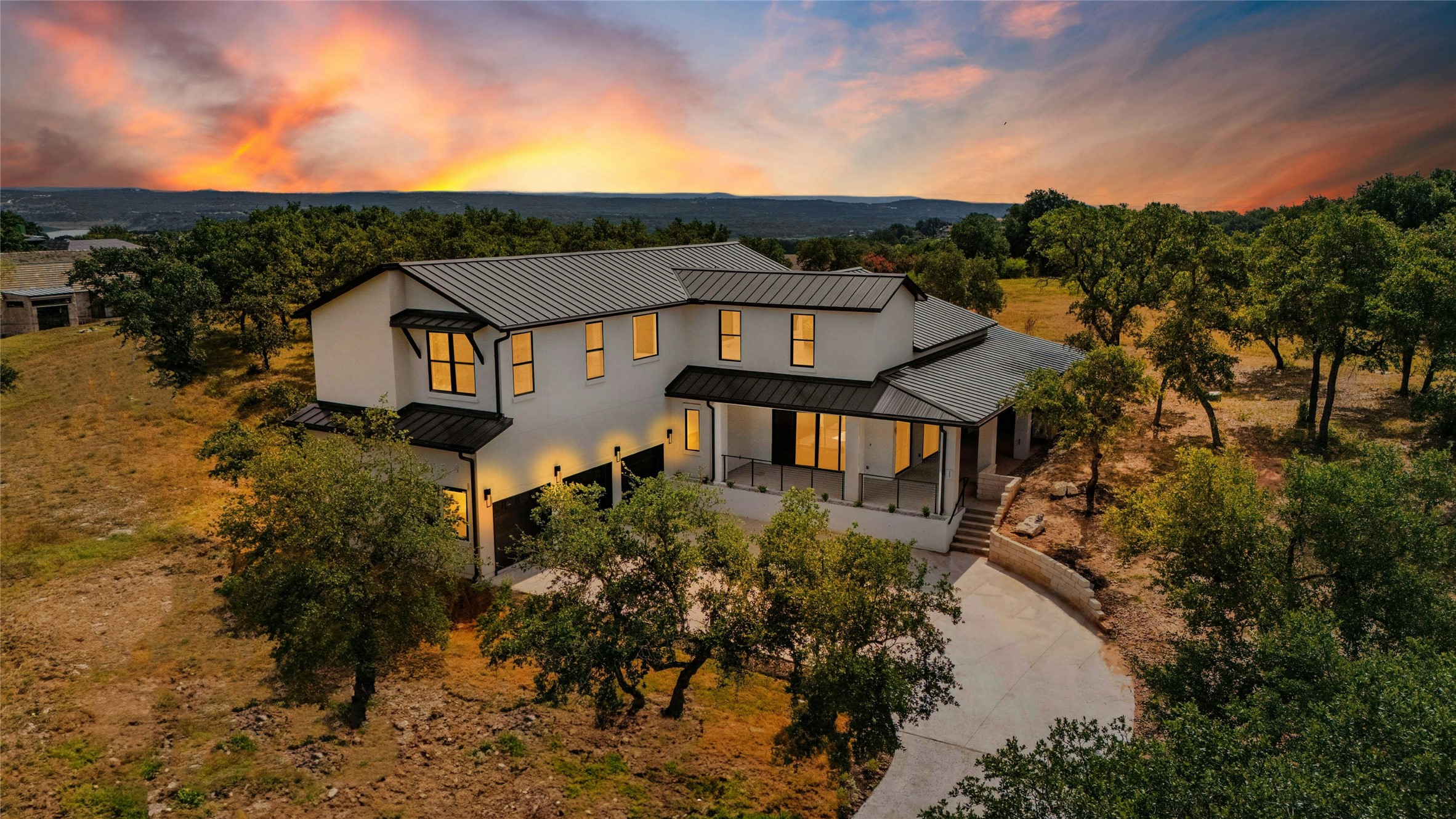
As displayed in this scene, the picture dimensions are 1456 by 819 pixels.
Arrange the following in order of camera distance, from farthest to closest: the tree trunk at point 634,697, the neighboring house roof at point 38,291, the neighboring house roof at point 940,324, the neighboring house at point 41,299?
1. the neighboring house at point 41,299
2. the neighboring house roof at point 38,291
3. the neighboring house roof at point 940,324
4. the tree trunk at point 634,697

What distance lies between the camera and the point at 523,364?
22359mm

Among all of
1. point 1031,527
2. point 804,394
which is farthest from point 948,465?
point 804,394

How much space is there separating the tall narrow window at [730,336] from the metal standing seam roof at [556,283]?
4.79ft

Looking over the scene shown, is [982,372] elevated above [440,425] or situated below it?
above

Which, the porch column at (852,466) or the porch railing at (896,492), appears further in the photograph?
the porch column at (852,466)

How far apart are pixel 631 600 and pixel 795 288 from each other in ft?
49.0

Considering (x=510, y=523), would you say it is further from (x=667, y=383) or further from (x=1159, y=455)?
(x=1159, y=455)

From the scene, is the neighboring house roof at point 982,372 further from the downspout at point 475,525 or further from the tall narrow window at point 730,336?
the downspout at point 475,525

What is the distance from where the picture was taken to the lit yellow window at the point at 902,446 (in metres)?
26.5

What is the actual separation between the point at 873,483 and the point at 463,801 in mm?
15226

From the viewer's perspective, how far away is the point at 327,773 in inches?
596

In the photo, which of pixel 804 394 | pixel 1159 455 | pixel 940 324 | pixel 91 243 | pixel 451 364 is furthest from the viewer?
pixel 91 243

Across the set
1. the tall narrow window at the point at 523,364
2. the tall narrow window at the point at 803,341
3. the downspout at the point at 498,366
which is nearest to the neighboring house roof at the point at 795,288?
the tall narrow window at the point at 803,341

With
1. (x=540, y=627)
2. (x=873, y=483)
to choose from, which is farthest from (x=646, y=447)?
(x=540, y=627)
